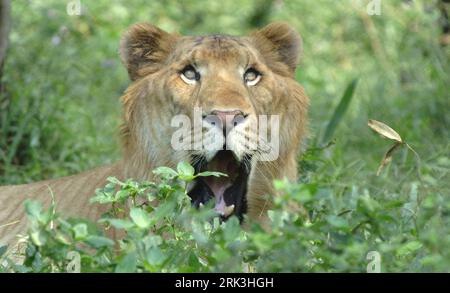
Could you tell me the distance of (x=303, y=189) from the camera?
2969 mm

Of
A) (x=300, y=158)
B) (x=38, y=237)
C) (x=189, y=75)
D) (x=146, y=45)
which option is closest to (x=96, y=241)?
(x=38, y=237)

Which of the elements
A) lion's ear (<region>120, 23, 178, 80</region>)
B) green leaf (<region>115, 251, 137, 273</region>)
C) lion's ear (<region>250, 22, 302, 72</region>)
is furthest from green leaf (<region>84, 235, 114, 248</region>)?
lion's ear (<region>250, 22, 302, 72</region>)

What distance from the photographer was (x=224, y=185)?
4477mm

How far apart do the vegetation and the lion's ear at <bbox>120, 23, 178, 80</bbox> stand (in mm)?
747

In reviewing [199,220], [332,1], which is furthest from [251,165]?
[332,1]

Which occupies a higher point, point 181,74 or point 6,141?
point 181,74

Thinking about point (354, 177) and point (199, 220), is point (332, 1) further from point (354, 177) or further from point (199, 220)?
point (199, 220)

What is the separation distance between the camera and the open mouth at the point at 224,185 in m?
4.39

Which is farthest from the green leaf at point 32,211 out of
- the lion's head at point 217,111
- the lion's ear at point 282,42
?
the lion's ear at point 282,42

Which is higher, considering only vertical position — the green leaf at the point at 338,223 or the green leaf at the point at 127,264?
the green leaf at the point at 338,223

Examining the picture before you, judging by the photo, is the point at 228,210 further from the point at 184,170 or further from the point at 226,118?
the point at 184,170

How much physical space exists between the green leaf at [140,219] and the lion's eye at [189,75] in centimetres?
151

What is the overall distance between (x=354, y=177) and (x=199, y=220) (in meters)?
2.72

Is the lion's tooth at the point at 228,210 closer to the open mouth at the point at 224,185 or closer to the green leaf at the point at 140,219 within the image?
the open mouth at the point at 224,185
